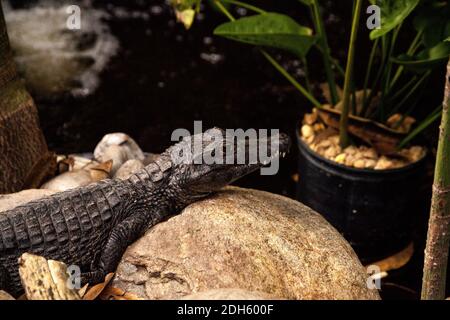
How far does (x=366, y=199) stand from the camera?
2.91 metres

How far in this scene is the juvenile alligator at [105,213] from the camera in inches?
78.2

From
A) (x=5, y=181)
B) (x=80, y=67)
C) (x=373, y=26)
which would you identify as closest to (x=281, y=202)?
(x=373, y=26)

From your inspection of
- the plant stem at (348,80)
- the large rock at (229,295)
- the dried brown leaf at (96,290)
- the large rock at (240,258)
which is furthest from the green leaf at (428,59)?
the dried brown leaf at (96,290)

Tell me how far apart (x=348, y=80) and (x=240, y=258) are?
111 cm

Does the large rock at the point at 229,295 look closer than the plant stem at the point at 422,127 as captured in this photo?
Yes

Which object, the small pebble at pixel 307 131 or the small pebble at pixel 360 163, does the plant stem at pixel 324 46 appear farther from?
the small pebble at pixel 360 163

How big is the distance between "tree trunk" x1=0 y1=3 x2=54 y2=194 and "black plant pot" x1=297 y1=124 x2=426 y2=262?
1224 mm

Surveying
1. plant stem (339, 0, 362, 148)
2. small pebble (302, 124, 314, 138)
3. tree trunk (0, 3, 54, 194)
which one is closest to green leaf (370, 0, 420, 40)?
plant stem (339, 0, 362, 148)

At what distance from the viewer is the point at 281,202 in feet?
7.29

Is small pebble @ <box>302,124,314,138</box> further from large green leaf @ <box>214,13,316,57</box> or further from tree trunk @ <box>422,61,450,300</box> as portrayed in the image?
tree trunk @ <box>422,61,450,300</box>

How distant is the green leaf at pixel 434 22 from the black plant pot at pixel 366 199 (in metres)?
0.59

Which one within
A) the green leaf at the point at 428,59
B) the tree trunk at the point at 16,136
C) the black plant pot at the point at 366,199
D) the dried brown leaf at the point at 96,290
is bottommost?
the black plant pot at the point at 366,199

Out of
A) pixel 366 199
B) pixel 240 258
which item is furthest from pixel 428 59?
pixel 240 258

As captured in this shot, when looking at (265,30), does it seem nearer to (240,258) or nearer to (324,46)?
(324,46)
